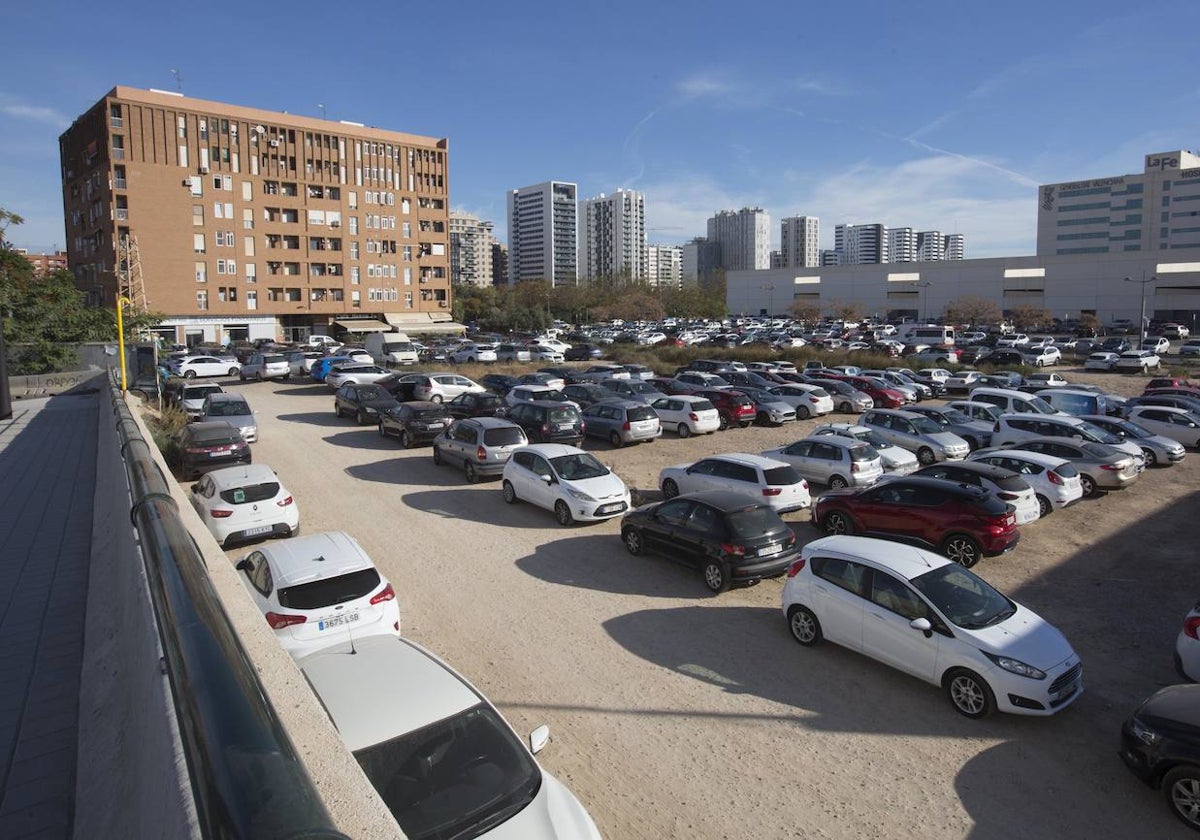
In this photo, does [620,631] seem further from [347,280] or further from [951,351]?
[347,280]

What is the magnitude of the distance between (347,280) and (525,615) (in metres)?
80.6

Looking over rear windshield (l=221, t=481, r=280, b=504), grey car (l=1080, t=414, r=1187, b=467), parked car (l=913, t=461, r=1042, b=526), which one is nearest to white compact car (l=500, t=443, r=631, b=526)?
rear windshield (l=221, t=481, r=280, b=504)

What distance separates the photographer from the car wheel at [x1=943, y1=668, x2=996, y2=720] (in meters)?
8.29

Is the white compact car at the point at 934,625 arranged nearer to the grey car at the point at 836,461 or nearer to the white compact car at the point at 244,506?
the grey car at the point at 836,461

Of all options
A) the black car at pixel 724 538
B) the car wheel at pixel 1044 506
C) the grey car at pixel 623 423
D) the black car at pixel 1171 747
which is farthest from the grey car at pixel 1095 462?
the black car at pixel 1171 747

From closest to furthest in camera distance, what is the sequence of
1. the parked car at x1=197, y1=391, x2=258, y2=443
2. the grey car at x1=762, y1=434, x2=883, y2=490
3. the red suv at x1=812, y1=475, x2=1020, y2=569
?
the red suv at x1=812, y1=475, x2=1020, y2=569
the grey car at x1=762, y1=434, x2=883, y2=490
the parked car at x1=197, y1=391, x2=258, y2=443

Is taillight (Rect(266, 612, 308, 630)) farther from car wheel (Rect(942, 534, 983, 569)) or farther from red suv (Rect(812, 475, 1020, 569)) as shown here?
car wheel (Rect(942, 534, 983, 569))

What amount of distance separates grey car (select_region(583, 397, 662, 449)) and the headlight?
650 inches

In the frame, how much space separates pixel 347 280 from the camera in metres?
85.4

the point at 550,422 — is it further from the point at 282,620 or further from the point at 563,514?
the point at 282,620

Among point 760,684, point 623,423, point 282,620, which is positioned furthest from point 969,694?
point 623,423

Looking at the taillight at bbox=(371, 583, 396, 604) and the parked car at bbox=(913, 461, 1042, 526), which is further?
the parked car at bbox=(913, 461, 1042, 526)

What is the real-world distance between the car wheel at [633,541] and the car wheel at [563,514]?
1922 millimetres

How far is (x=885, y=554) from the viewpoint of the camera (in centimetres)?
978
